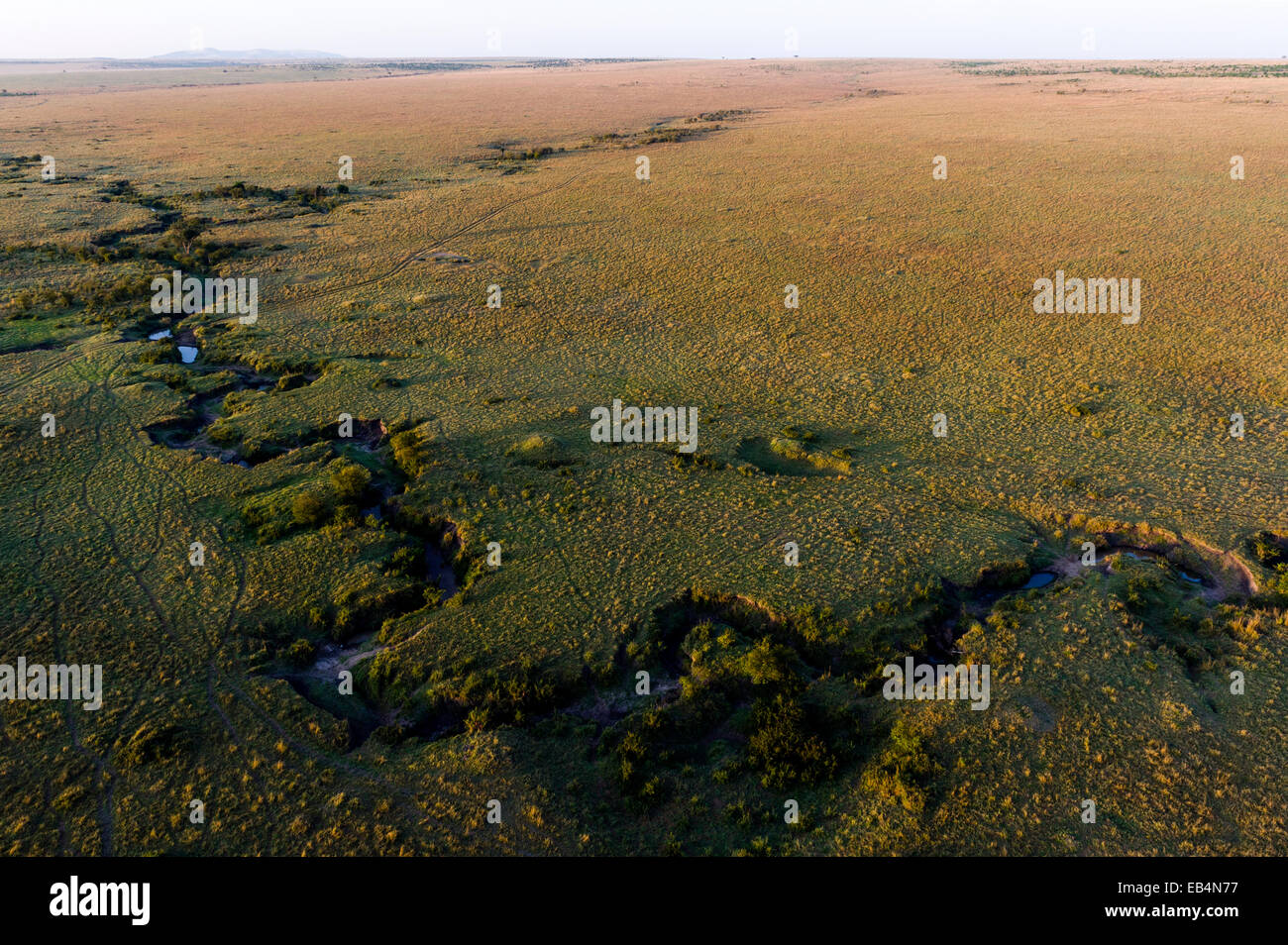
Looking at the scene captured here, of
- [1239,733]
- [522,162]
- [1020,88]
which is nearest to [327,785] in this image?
[1239,733]

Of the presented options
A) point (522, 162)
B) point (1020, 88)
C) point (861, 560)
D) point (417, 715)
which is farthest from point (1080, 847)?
point (1020, 88)

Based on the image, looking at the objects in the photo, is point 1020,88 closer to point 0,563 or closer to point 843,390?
point 843,390

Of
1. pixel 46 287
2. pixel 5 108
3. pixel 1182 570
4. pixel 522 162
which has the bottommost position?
pixel 1182 570

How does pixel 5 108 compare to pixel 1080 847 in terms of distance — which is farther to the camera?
pixel 5 108
